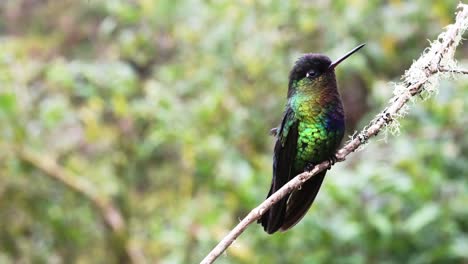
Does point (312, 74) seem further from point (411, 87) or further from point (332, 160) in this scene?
point (411, 87)

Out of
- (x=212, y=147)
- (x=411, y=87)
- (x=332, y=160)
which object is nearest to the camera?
(x=411, y=87)

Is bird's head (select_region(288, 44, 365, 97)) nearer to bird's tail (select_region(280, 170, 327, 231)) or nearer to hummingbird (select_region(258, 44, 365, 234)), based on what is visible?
hummingbird (select_region(258, 44, 365, 234))

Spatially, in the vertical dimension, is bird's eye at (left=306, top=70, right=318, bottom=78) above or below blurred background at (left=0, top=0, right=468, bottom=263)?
below

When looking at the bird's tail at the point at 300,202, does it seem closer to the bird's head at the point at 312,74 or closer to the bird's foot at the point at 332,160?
the bird's foot at the point at 332,160

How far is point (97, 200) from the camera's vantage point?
4840 millimetres

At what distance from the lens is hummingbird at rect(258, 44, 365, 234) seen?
6.46 feet

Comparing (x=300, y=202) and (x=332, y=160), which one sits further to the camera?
(x=332, y=160)

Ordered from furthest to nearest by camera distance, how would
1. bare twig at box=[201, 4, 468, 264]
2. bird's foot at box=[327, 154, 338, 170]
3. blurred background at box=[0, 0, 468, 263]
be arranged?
blurred background at box=[0, 0, 468, 263] → bird's foot at box=[327, 154, 338, 170] → bare twig at box=[201, 4, 468, 264]

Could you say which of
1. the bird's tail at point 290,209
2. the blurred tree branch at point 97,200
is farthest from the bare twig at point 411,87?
the blurred tree branch at point 97,200

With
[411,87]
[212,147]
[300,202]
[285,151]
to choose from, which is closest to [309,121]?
[285,151]

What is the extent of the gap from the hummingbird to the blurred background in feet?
4.65

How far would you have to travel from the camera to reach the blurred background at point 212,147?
3.61m

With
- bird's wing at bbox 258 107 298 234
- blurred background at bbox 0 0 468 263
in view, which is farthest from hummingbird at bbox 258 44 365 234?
blurred background at bbox 0 0 468 263

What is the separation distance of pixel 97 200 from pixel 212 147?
1.19m
